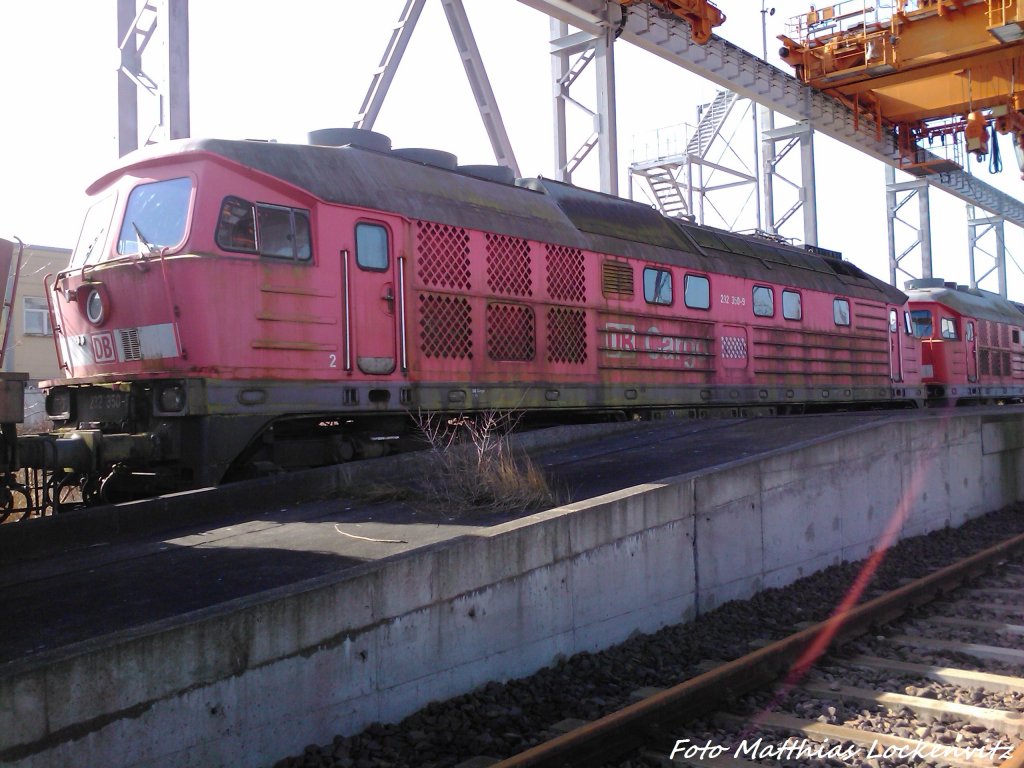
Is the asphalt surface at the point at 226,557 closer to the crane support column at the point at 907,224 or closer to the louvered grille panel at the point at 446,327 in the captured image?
the louvered grille panel at the point at 446,327

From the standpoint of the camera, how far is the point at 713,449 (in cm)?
911

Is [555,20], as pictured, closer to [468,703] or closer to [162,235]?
[162,235]

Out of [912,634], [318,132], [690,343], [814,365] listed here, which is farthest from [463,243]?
[814,365]

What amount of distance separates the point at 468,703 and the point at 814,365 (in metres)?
12.3

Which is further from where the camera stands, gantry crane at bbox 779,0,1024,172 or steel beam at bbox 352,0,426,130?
gantry crane at bbox 779,0,1024,172

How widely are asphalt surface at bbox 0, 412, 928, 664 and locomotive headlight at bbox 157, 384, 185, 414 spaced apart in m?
1.05

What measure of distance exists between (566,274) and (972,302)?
16.9 metres

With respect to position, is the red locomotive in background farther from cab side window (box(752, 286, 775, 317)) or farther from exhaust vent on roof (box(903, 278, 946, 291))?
exhaust vent on roof (box(903, 278, 946, 291))

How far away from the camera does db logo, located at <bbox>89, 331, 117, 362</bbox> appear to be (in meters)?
8.04

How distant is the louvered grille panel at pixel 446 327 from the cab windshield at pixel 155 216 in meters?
2.38

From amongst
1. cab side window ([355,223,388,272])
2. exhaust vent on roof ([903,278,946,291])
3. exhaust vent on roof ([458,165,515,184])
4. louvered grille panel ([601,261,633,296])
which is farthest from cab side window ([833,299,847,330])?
cab side window ([355,223,388,272])

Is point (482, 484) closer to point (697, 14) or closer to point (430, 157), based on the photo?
point (430, 157)

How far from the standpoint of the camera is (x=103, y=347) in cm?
814

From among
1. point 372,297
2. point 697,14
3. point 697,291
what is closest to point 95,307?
point 372,297
